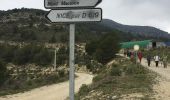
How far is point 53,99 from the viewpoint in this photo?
116 feet

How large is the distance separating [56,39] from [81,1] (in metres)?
137

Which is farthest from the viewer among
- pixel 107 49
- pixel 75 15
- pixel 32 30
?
pixel 32 30

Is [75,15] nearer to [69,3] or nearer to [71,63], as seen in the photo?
[69,3]

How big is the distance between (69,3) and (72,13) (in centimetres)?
17

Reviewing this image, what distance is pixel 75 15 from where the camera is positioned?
7871 mm

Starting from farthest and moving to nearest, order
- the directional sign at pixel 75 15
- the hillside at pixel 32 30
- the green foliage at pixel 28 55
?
1. the hillside at pixel 32 30
2. the green foliage at pixel 28 55
3. the directional sign at pixel 75 15

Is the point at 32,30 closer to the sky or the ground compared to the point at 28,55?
closer to the sky

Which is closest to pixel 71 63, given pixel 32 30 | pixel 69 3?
pixel 69 3

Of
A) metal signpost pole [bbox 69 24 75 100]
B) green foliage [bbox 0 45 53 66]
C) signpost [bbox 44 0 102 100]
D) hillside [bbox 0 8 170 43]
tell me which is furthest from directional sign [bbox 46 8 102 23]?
hillside [bbox 0 8 170 43]

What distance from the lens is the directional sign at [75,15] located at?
7.77 m

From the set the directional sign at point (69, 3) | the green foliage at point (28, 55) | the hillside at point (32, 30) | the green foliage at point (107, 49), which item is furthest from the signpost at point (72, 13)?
the hillside at point (32, 30)

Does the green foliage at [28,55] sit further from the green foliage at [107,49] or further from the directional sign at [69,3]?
the directional sign at [69,3]

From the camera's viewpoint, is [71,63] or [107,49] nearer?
[71,63]

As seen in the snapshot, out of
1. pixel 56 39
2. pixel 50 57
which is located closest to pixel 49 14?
pixel 50 57
